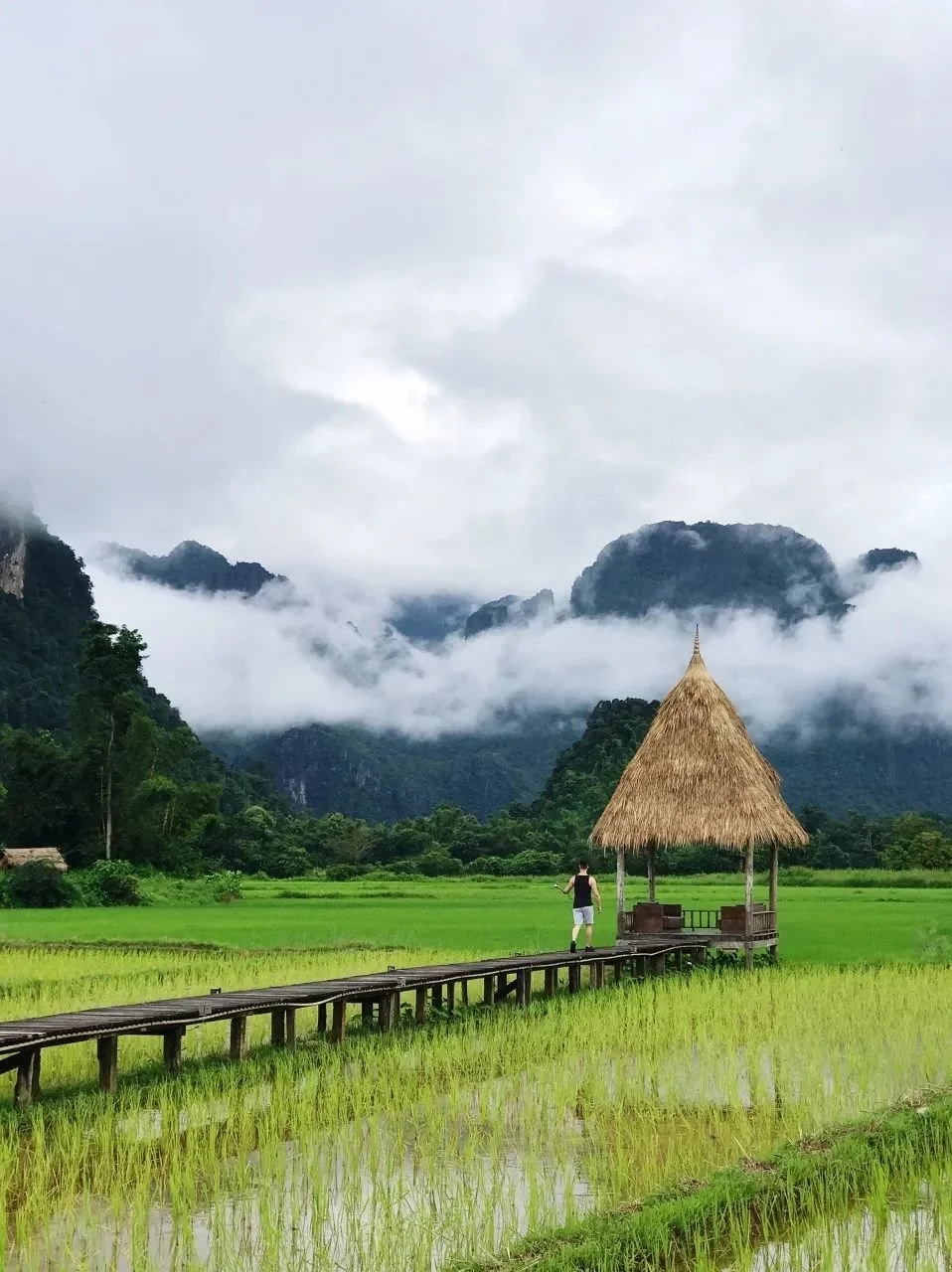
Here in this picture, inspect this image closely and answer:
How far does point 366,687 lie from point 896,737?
227ft

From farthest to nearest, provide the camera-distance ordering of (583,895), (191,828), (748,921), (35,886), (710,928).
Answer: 1. (191,828)
2. (35,886)
3. (710,928)
4. (748,921)
5. (583,895)

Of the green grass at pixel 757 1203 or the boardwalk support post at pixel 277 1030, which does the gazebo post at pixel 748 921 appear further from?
the green grass at pixel 757 1203

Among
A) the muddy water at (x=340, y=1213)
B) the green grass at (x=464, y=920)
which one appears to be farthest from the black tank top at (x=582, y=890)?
the muddy water at (x=340, y=1213)

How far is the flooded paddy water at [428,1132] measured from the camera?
5.22m

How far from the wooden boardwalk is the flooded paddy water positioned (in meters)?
0.27

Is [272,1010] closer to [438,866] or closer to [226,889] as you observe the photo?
[226,889]

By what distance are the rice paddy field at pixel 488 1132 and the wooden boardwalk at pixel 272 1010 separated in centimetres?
22

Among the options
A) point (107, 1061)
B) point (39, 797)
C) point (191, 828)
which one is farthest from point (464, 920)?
point (39, 797)

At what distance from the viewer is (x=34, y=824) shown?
1658 inches

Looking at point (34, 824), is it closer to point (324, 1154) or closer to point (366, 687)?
point (324, 1154)

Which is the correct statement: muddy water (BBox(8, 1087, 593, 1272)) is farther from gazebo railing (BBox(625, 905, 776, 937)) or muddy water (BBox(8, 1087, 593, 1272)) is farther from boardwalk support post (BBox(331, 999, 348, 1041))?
gazebo railing (BBox(625, 905, 776, 937))

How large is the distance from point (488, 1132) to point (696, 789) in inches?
376

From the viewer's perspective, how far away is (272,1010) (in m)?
9.42

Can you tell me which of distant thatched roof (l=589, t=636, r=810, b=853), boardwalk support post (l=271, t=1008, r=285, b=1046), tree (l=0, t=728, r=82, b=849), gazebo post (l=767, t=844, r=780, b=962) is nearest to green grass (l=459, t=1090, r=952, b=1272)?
boardwalk support post (l=271, t=1008, r=285, b=1046)
